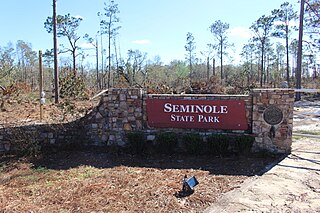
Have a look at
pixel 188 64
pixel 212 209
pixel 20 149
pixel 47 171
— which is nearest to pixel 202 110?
pixel 212 209

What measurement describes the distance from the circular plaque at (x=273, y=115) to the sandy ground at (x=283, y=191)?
0.78m

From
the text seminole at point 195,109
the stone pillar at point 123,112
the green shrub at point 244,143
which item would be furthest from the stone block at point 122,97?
the green shrub at point 244,143

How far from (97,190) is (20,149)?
3194mm

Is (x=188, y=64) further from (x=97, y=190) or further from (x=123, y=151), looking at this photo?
(x=97, y=190)

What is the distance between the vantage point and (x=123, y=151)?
21.6 feet

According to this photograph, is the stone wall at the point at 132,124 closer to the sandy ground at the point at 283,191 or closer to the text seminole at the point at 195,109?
the text seminole at the point at 195,109

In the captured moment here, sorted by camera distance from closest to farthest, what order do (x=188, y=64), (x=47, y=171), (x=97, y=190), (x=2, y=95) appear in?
(x=97, y=190)
(x=47, y=171)
(x=2, y=95)
(x=188, y=64)

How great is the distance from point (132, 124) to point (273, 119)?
10.4 feet

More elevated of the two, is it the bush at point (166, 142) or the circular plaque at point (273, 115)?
the circular plaque at point (273, 115)

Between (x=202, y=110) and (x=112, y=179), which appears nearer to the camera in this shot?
(x=112, y=179)

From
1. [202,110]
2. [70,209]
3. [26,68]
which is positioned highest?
[26,68]

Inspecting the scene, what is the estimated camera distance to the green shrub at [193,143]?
6.21 metres

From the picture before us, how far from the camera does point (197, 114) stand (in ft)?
20.9

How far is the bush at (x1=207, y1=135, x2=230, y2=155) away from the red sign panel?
10.9 inches
